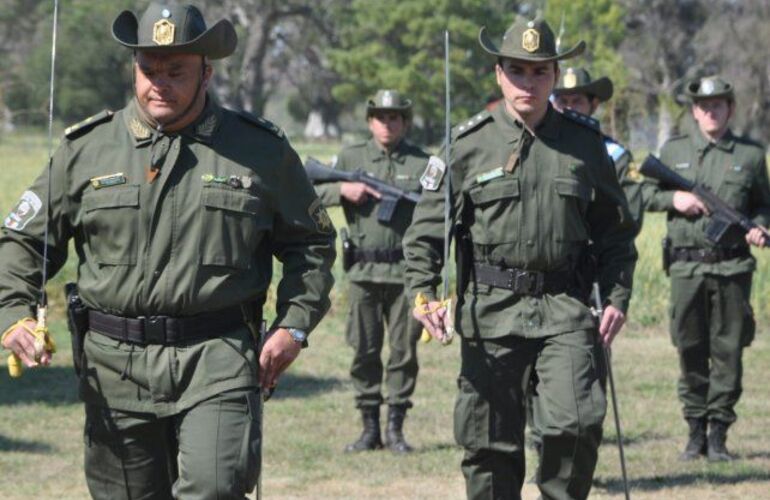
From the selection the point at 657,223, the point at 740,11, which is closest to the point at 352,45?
the point at 740,11

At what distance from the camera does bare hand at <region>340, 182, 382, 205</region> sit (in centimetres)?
1045

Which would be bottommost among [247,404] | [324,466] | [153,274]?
[324,466]

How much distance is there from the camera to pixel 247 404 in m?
5.43

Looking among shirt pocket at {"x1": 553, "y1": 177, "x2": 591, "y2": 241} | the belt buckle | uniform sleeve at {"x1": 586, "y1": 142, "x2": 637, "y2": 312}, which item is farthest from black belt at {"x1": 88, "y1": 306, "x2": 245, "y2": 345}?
uniform sleeve at {"x1": 586, "y1": 142, "x2": 637, "y2": 312}

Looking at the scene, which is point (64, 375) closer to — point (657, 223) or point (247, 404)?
point (247, 404)

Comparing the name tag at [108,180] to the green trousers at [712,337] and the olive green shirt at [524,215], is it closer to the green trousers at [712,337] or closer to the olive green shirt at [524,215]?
the olive green shirt at [524,215]

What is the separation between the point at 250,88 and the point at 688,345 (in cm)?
6501

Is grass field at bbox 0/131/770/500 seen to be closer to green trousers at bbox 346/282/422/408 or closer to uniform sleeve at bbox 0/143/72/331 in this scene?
green trousers at bbox 346/282/422/408

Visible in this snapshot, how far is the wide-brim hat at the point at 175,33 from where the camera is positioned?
214 inches

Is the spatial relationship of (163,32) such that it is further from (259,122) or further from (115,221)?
(115,221)

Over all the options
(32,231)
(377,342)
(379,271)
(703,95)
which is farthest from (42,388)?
(32,231)

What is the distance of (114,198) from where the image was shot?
17.9ft

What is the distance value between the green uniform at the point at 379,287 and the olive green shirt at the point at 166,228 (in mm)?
4766

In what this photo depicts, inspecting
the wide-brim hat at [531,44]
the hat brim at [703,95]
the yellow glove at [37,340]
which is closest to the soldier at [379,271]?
the hat brim at [703,95]
